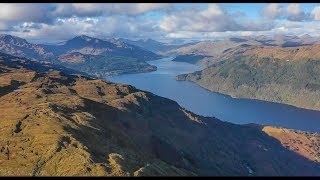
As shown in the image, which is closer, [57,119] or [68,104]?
[57,119]

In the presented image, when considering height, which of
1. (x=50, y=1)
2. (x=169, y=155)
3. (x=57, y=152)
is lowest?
(x=169, y=155)

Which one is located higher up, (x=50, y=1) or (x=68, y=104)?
(x=50, y=1)

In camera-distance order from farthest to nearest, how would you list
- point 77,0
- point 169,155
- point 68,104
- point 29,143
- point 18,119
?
1. point 68,104
2. point 169,155
3. point 18,119
4. point 29,143
5. point 77,0

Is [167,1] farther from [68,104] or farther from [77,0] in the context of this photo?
[68,104]

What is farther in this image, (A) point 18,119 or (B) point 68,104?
(B) point 68,104

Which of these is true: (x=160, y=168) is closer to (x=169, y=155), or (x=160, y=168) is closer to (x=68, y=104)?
(x=169, y=155)

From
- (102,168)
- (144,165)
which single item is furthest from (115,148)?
(102,168)

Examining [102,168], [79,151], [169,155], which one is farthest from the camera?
[169,155]

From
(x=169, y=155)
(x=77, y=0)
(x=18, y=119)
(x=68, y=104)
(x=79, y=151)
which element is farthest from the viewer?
(x=68, y=104)

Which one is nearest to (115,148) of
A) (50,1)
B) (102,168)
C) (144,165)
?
(144,165)
